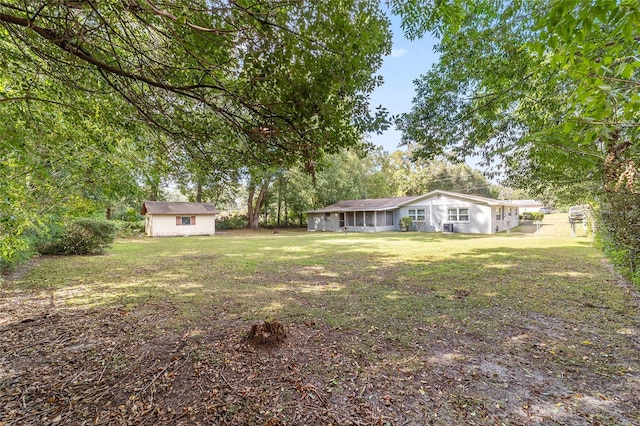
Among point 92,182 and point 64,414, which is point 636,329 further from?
point 92,182

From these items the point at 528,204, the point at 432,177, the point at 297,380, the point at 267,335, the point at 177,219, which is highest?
the point at 432,177

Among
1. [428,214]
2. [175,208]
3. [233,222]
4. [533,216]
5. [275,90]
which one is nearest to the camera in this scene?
[275,90]

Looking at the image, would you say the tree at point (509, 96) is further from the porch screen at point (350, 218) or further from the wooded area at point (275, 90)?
the porch screen at point (350, 218)

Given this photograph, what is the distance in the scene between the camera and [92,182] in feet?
14.9

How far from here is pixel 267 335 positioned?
11.6 ft

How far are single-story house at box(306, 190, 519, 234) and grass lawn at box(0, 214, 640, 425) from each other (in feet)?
48.6

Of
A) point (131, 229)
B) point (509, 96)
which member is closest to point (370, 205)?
point (131, 229)

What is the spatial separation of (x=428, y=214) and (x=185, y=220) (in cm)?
1955

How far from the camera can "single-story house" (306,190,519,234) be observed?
810 inches

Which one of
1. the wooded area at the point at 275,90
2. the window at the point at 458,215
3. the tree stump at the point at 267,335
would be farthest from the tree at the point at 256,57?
the window at the point at 458,215

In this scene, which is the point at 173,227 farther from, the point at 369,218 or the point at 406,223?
the point at 406,223

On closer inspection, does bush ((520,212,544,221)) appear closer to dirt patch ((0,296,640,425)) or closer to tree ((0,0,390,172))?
dirt patch ((0,296,640,425))

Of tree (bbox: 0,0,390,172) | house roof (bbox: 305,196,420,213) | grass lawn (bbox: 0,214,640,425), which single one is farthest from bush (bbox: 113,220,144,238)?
tree (bbox: 0,0,390,172)

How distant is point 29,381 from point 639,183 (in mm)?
7820
